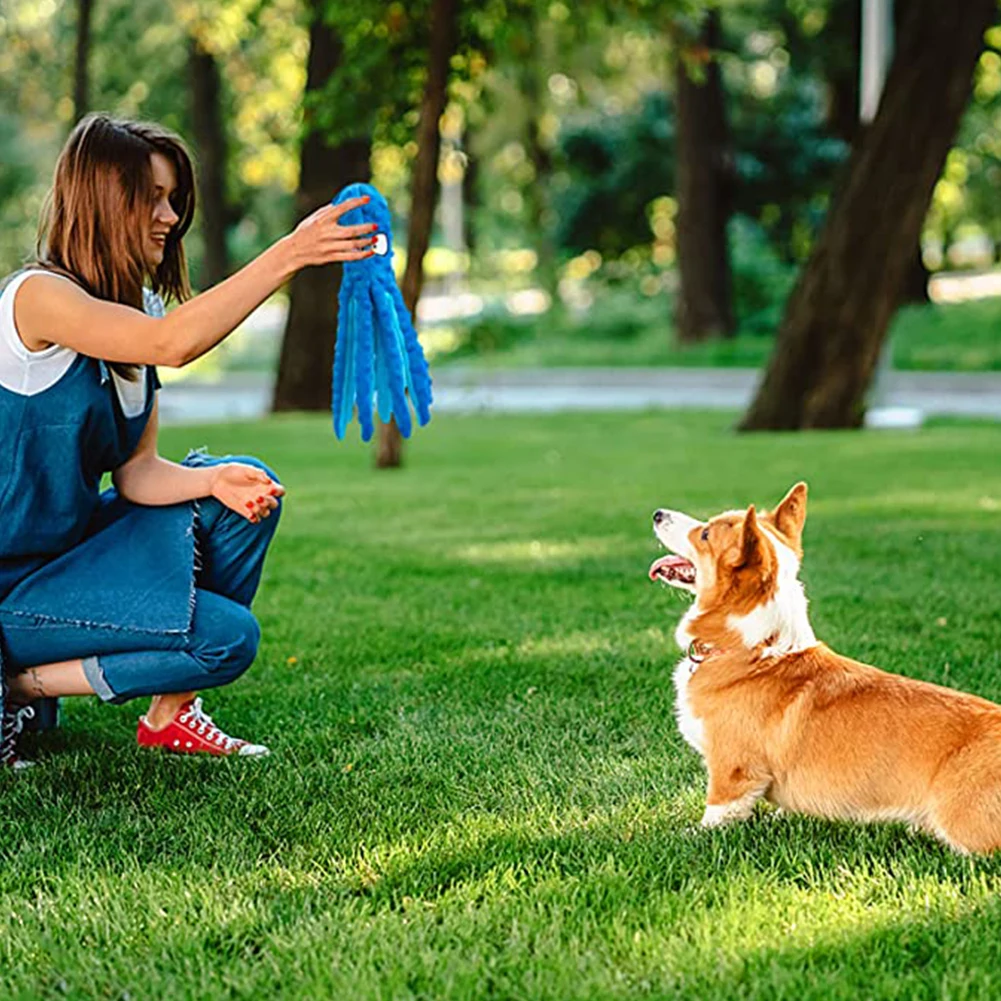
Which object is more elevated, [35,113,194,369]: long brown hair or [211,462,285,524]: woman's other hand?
[35,113,194,369]: long brown hair

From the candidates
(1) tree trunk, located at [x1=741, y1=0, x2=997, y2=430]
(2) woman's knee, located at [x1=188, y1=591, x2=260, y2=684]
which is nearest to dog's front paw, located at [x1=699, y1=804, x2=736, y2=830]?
(2) woman's knee, located at [x1=188, y1=591, x2=260, y2=684]

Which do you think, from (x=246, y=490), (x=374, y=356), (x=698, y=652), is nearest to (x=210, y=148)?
(x=374, y=356)

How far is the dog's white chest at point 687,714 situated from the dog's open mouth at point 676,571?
0.19 m

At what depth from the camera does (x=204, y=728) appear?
430 cm

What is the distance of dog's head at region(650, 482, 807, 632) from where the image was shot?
3643mm

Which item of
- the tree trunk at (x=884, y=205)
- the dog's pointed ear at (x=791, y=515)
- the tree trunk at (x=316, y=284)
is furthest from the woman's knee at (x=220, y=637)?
the tree trunk at (x=316, y=284)

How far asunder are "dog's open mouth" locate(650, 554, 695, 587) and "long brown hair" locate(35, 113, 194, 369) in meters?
1.47

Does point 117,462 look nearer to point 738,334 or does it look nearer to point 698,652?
point 698,652

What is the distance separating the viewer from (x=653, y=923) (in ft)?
9.81

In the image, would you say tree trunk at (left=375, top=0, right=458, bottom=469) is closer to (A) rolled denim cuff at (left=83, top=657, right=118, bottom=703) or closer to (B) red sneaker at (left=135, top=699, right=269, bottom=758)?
(B) red sneaker at (left=135, top=699, right=269, bottom=758)

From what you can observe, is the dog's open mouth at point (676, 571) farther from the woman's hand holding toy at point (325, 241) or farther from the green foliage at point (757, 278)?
the green foliage at point (757, 278)

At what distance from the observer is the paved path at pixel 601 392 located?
19.1m

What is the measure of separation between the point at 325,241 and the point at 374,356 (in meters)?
0.93

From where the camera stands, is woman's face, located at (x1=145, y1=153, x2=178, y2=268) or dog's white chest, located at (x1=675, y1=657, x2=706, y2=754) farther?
woman's face, located at (x1=145, y1=153, x2=178, y2=268)
